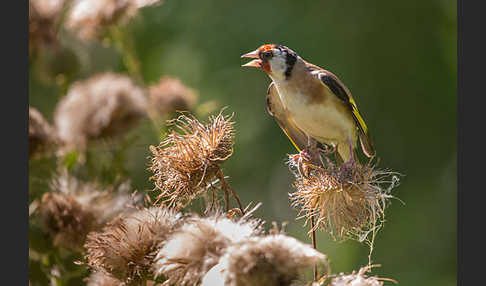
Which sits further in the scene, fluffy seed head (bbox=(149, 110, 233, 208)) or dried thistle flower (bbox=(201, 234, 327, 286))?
fluffy seed head (bbox=(149, 110, 233, 208))

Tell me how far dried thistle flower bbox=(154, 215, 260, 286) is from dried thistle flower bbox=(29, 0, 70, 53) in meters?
0.94

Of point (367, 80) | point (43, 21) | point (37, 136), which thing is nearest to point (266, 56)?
point (37, 136)

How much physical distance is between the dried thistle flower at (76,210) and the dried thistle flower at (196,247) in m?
0.33

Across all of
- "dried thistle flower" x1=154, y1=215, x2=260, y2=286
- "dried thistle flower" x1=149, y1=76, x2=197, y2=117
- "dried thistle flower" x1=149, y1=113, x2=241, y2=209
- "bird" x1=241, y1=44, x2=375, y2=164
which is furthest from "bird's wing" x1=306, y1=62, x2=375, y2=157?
"dried thistle flower" x1=149, y1=76, x2=197, y2=117

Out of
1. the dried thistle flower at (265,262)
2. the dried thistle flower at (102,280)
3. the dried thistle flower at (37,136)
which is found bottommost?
the dried thistle flower at (102,280)

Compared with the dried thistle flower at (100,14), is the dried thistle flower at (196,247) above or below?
below

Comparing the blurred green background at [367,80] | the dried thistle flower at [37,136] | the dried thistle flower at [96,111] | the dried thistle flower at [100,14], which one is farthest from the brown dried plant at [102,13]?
the blurred green background at [367,80]

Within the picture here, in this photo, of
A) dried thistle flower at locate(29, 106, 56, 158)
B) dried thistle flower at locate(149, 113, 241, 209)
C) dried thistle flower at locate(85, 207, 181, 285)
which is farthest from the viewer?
dried thistle flower at locate(29, 106, 56, 158)

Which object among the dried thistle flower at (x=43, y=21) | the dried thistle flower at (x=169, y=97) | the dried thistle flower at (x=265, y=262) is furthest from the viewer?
the dried thistle flower at (x=169, y=97)

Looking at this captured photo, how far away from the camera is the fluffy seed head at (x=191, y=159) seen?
1.14 metres

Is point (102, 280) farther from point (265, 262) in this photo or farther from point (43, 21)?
point (43, 21)

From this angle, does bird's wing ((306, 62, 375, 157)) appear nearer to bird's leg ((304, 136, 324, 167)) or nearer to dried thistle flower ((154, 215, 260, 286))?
bird's leg ((304, 136, 324, 167))

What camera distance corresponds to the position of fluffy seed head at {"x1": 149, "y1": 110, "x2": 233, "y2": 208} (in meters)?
1.14

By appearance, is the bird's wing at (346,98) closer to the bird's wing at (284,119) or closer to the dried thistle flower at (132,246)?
the bird's wing at (284,119)
